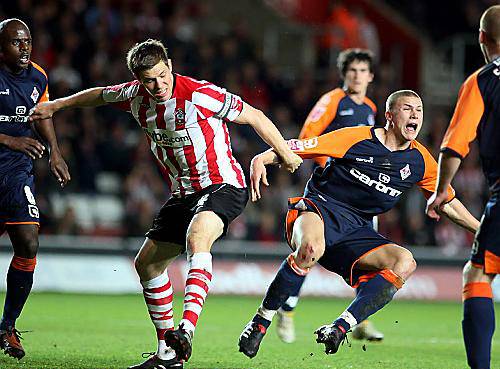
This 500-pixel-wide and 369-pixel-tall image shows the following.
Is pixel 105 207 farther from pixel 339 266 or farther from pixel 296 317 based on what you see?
pixel 339 266

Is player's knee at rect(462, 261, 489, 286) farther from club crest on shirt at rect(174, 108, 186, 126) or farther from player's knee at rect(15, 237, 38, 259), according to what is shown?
player's knee at rect(15, 237, 38, 259)

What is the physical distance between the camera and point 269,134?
6191 millimetres

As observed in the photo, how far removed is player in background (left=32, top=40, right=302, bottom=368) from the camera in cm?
606

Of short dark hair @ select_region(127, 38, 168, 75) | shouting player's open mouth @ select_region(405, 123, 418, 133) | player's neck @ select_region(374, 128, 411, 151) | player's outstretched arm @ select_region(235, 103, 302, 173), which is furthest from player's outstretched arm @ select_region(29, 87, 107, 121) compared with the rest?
shouting player's open mouth @ select_region(405, 123, 418, 133)

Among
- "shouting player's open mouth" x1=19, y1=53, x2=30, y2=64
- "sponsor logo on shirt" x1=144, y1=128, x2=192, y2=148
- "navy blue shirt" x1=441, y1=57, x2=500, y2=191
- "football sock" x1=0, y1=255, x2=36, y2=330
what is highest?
"navy blue shirt" x1=441, y1=57, x2=500, y2=191

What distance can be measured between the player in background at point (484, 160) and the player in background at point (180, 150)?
142 centimetres

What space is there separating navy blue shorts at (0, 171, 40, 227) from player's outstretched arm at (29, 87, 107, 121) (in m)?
0.51

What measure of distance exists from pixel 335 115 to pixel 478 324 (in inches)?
151

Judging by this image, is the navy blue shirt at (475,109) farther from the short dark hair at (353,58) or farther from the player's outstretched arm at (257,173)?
the short dark hair at (353,58)

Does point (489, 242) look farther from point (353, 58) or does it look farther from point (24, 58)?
point (353, 58)

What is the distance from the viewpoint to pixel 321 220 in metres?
6.82

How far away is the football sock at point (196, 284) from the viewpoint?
223 inches

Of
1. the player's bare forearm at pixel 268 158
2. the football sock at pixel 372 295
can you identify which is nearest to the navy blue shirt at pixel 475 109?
the player's bare forearm at pixel 268 158

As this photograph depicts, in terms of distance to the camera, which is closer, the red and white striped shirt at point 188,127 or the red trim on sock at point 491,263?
the red trim on sock at point 491,263
